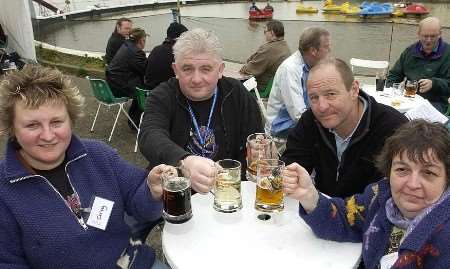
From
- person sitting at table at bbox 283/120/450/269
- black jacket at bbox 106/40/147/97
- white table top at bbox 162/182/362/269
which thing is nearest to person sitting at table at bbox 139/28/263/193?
white table top at bbox 162/182/362/269

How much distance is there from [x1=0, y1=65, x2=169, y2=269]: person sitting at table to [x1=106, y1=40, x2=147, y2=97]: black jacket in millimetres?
4341

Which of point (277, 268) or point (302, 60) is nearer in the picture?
point (277, 268)

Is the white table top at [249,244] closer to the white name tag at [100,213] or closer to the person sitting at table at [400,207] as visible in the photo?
the person sitting at table at [400,207]

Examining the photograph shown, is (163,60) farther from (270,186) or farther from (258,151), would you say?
(270,186)

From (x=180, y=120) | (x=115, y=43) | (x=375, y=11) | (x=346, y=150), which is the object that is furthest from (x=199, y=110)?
(x=375, y=11)

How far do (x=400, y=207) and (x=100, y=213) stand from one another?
132 centimetres

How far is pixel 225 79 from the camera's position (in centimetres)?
293

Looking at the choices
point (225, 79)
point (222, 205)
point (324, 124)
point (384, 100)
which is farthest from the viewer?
point (384, 100)

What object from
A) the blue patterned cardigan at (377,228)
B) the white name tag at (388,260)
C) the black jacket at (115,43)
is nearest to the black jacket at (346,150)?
the blue patterned cardigan at (377,228)

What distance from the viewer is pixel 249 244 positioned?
6.08ft

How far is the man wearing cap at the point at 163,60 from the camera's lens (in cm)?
580

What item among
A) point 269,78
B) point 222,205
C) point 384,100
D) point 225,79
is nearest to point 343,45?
point 269,78

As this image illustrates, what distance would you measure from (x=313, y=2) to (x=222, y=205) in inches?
1785

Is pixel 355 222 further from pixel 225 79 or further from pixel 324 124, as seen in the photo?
pixel 225 79
